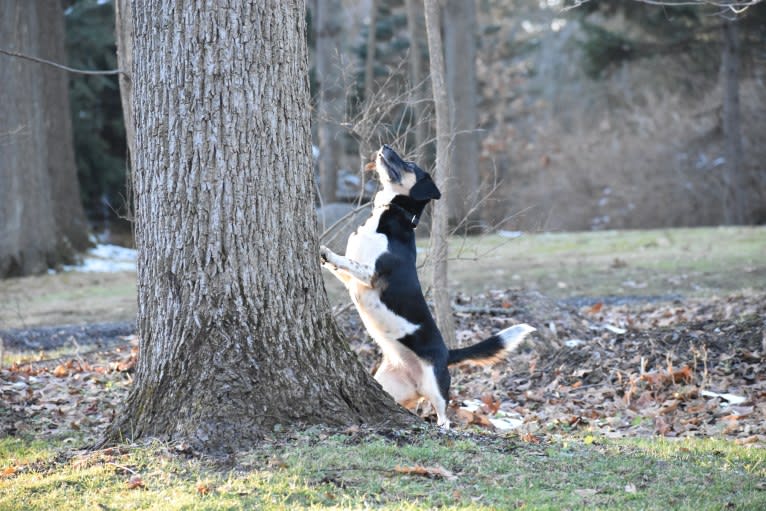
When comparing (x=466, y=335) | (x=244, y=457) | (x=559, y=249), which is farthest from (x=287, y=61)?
(x=559, y=249)

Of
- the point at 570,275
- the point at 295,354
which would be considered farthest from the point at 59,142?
the point at 295,354

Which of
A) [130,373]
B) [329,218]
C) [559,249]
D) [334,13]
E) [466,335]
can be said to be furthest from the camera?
[334,13]

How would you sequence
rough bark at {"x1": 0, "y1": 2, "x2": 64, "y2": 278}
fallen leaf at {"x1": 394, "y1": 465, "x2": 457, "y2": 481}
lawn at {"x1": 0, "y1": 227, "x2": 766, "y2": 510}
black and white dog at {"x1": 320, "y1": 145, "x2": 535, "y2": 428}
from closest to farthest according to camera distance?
1. lawn at {"x1": 0, "y1": 227, "x2": 766, "y2": 510}
2. fallen leaf at {"x1": 394, "y1": 465, "x2": 457, "y2": 481}
3. black and white dog at {"x1": 320, "y1": 145, "x2": 535, "y2": 428}
4. rough bark at {"x1": 0, "y1": 2, "x2": 64, "y2": 278}

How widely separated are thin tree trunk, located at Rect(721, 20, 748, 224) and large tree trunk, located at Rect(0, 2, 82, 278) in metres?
16.8

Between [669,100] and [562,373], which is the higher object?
[669,100]

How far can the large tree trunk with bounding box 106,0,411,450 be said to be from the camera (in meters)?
4.91

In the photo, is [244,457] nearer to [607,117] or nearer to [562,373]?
[562,373]

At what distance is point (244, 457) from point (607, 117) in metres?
29.2

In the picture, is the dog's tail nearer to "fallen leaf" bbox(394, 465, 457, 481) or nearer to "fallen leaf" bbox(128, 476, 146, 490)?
"fallen leaf" bbox(394, 465, 457, 481)

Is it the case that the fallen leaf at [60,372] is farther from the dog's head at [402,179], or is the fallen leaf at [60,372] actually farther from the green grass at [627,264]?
the green grass at [627,264]

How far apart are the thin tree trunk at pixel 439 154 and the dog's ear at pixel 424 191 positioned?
1212 millimetres

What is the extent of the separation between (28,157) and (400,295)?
529 inches

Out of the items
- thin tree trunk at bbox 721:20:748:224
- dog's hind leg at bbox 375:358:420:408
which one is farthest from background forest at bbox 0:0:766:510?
thin tree trunk at bbox 721:20:748:224

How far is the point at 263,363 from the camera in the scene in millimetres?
4965
